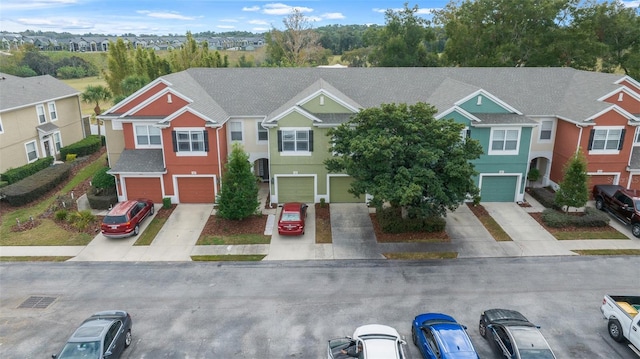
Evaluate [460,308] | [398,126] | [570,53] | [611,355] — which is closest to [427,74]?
[398,126]

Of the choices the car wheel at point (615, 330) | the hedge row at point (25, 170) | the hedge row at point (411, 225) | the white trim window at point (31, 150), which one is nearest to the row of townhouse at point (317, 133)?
the hedge row at point (411, 225)

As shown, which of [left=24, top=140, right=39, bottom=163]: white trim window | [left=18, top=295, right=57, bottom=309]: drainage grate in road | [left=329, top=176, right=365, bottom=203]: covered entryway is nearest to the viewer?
[left=18, top=295, right=57, bottom=309]: drainage grate in road

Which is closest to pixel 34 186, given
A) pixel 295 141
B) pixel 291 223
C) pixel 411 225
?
pixel 295 141

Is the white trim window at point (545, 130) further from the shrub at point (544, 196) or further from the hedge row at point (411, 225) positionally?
the hedge row at point (411, 225)

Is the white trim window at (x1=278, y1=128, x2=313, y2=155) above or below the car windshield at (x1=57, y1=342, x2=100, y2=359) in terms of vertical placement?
above

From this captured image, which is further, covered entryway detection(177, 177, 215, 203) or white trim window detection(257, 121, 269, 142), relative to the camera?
white trim window detection(257, 121, 269, 142)

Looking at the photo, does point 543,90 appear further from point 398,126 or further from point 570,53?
point 398,126

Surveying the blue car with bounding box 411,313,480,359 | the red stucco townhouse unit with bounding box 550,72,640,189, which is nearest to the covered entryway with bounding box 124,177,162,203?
the blue car with bounding box 411,313,480,359

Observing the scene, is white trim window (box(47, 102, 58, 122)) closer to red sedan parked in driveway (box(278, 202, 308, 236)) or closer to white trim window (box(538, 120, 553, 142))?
red sedan parked in driveway (box(278, 202, 308, 236))
